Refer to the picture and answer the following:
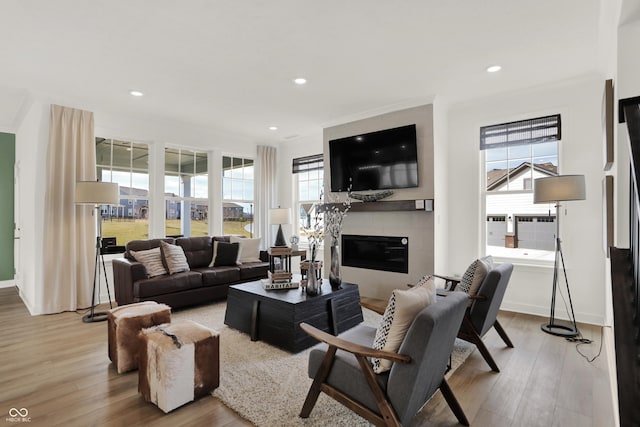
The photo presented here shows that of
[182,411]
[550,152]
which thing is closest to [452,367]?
[182,411]

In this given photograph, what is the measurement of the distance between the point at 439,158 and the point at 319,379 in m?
3.50

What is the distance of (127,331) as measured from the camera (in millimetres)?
2596

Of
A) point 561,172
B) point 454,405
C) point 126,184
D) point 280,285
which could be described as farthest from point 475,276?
point 126,184

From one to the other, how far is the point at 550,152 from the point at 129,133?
580 centimetres

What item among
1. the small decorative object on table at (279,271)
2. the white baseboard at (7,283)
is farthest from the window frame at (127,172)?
the small decorative object on table at (279,271)

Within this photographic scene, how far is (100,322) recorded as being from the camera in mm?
3812

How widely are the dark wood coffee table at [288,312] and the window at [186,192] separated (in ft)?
9.05

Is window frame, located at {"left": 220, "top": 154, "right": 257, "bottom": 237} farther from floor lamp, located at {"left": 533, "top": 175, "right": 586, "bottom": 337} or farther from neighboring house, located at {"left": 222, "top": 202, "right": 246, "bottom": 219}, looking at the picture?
floor lamp, located at {"left": 533, "top": 175, "right": 586, "bottom": 337}

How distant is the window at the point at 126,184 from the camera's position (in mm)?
4977

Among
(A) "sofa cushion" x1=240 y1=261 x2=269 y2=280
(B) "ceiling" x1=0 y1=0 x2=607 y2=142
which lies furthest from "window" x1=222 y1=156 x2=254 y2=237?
(B) "ceiling" x1=0 y1=0 x2=607 y2=142

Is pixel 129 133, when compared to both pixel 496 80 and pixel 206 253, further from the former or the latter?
pixel 496 80

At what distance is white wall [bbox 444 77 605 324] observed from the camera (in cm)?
369

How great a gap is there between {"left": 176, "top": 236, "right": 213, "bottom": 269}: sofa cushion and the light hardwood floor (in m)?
1.71

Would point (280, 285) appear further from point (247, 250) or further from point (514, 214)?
point (514, 214)
